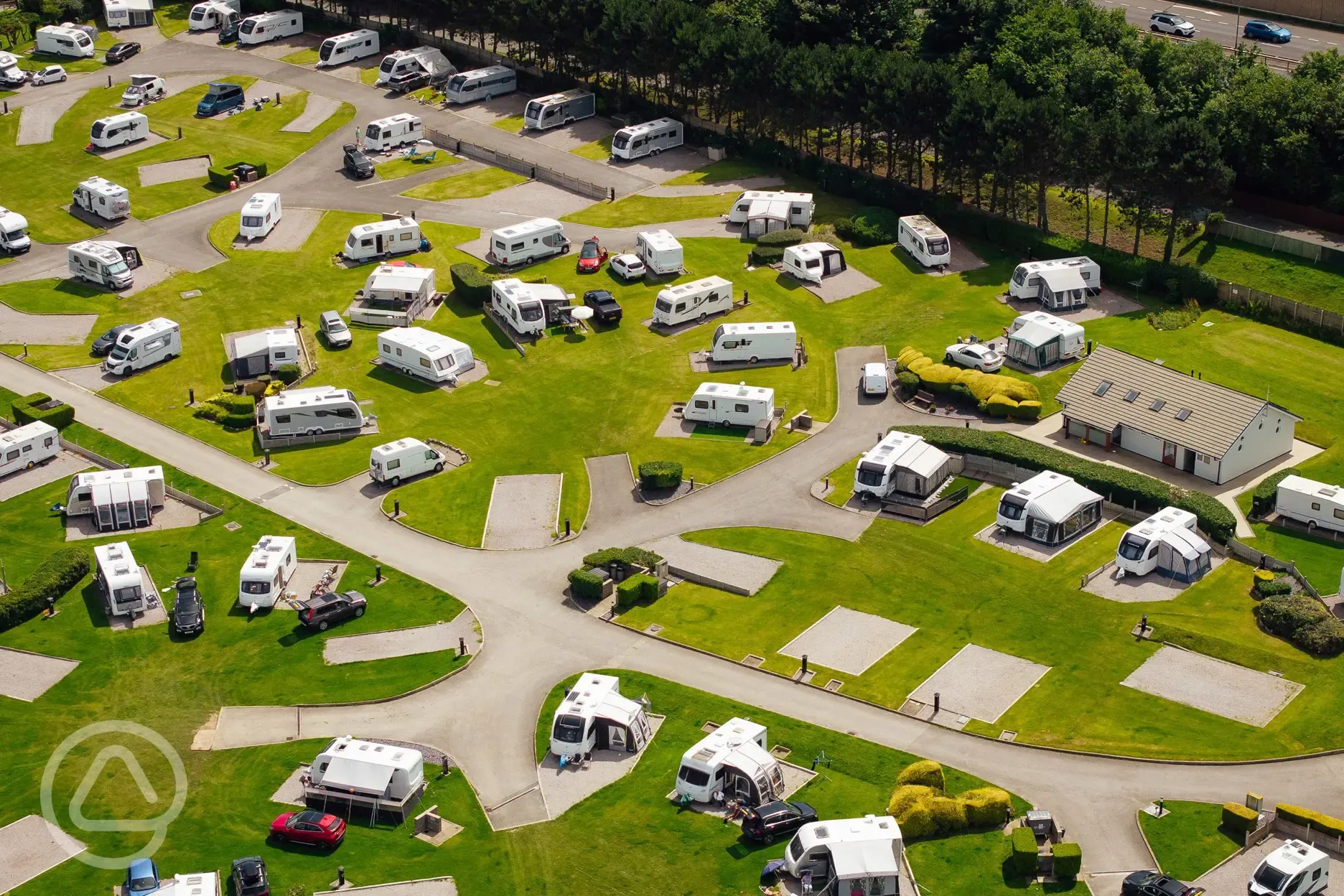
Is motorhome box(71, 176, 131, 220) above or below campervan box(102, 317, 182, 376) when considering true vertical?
above

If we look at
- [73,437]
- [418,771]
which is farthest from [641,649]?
[73,437]

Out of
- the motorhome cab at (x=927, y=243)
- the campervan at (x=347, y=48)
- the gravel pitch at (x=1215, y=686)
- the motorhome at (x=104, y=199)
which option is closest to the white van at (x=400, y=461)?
the motorhome cab at (x=927, y=243)

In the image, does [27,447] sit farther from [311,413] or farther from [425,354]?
[425,354]

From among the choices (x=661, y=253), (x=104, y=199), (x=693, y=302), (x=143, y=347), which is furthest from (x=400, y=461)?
Result: (x=104, y=199)

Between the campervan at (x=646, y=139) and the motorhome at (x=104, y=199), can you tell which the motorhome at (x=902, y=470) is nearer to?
the campervan at (x=646, y=139)

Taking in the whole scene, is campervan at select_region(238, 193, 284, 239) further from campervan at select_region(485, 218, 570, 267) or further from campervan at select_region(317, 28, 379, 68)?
campervan at select_region(317, 28, 379, 68)

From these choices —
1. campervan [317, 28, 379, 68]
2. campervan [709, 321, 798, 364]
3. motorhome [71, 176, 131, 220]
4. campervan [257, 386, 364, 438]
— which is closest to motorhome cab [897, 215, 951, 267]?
campervan [709, 321, 798, 364]

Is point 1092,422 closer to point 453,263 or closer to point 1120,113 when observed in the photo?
point 1120,113
